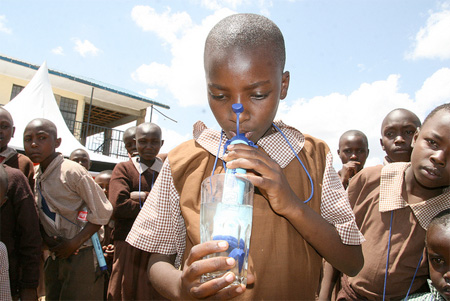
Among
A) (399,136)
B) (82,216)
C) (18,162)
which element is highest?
(399,136)

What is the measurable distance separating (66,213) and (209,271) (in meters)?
2.63

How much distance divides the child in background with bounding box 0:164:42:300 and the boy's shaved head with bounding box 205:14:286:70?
204cm

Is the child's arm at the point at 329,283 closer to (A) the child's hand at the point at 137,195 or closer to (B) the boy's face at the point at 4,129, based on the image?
(A) the child's hand at the point at 137,195

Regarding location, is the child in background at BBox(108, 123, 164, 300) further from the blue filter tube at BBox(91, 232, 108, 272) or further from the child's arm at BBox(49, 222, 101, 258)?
the child's arm at BBox(49, 222, 101, 258)

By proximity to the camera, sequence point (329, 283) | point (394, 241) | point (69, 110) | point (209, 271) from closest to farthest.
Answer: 1. point (209, 271)
2. point (394, 241)
3. point (329, 283)
4. point (69, 110)

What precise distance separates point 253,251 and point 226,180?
296 mm

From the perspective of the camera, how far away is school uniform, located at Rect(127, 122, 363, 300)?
1127 mm

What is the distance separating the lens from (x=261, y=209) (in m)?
1.17

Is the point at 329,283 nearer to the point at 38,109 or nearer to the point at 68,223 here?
the point at 68,223

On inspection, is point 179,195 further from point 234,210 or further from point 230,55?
point 230,55

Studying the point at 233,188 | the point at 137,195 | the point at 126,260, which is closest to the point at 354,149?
the point at 137,195

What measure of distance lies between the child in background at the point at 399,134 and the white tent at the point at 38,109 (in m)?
6.86

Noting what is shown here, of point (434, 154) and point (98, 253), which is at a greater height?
point (434, 154)

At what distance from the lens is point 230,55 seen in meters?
1.14
